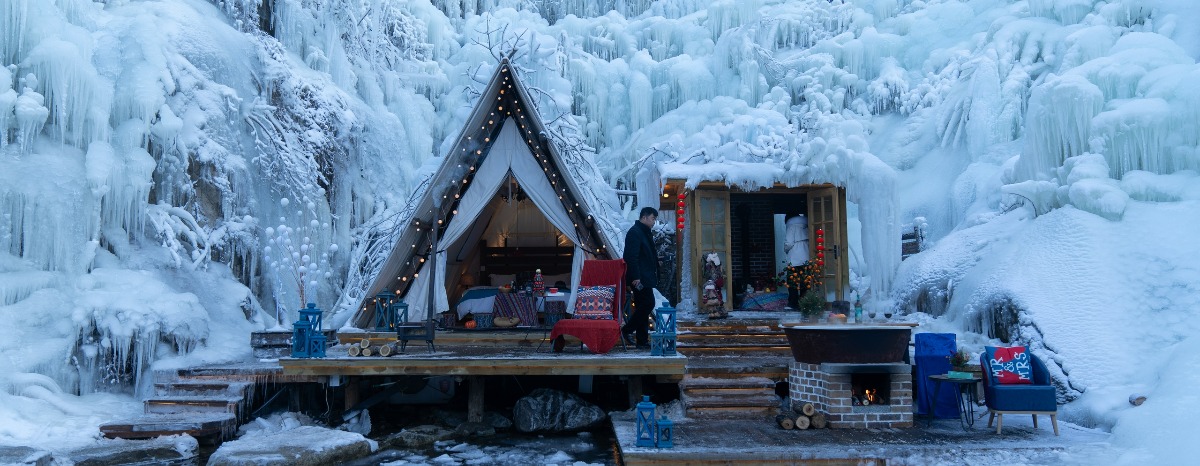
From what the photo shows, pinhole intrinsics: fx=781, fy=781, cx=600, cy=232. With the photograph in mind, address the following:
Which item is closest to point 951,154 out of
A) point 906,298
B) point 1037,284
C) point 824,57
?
point 824,57

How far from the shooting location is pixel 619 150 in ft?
51.2

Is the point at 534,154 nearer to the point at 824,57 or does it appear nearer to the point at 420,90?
the point at 420,90

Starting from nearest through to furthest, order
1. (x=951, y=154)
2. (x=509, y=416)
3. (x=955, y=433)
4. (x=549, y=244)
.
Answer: (x=955, y=433), (x=509, y=416), (x=549, y=244), (x=951, y=154)

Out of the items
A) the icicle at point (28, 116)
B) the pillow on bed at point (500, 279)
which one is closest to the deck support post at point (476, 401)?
the pillow on bed at point (500, 279)

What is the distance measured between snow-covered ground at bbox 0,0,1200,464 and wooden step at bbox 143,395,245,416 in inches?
15.5

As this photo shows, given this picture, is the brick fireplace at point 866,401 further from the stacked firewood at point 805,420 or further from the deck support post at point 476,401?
the deck support post at point 476,401

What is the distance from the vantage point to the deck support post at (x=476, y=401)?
22.7 ft

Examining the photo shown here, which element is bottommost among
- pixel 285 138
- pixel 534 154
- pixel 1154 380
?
pixel 1154 380

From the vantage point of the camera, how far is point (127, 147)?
29.5ft

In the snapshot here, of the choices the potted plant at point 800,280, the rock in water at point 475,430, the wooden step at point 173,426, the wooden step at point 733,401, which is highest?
the potted plant at point 800,280

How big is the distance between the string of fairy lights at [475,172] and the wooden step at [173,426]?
8.24 feet

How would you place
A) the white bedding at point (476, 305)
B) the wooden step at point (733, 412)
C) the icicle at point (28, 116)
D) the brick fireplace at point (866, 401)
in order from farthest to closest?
1. the white bedding at point (476, 305)
2. the icicle at point (28, 116)
3. the wooden step at point (733, 412)
4. the brick fireplace at point (866, 401)

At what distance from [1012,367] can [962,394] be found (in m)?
0.75

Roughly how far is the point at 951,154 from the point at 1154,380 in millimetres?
9317
